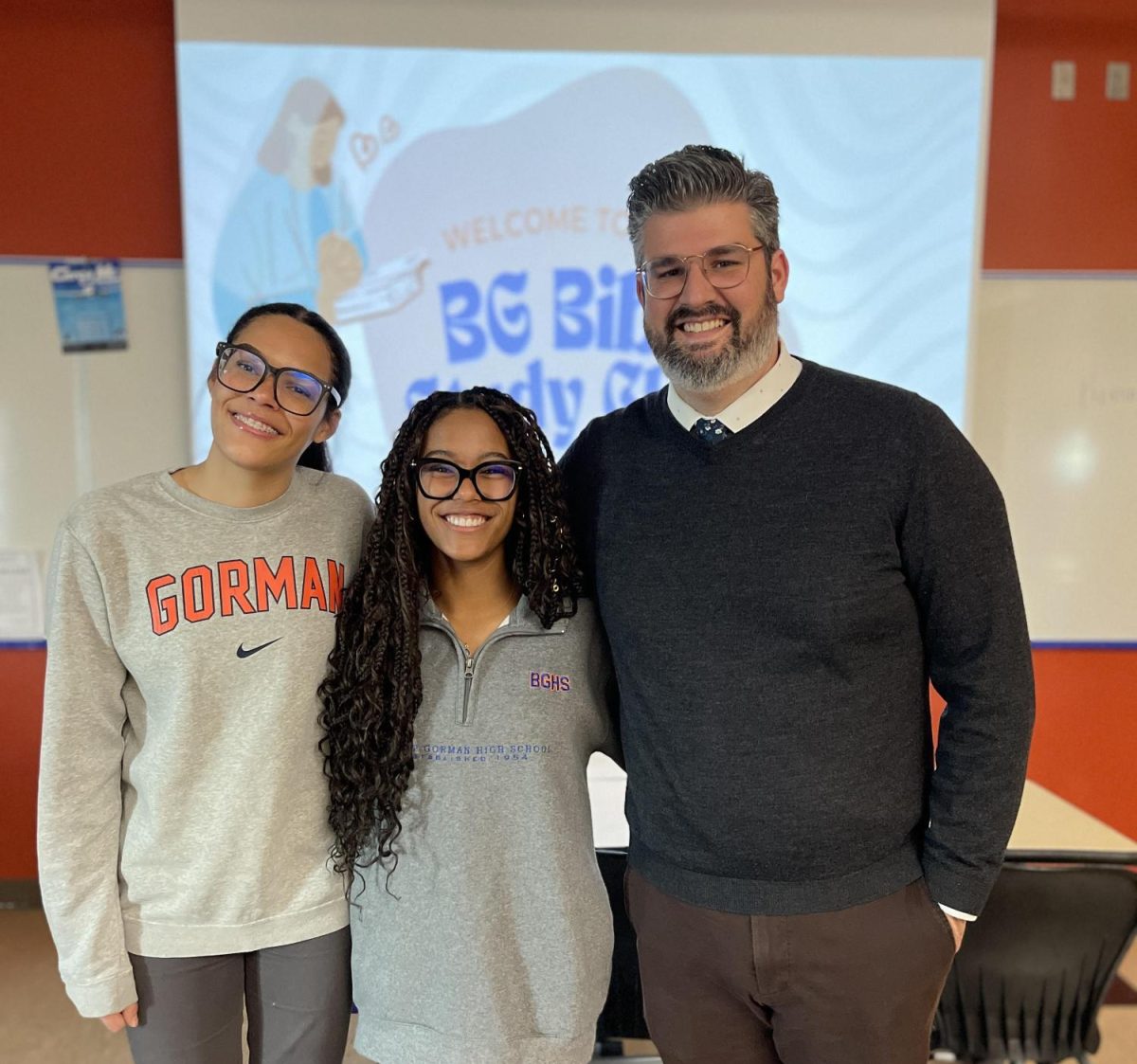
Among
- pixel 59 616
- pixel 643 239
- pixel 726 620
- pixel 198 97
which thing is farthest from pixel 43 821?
pixel 198 97

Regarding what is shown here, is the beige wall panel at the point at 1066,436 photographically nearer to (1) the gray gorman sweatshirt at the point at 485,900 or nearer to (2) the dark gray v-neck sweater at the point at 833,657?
(2) the dark gray v-neck sweater at the point at 833,657

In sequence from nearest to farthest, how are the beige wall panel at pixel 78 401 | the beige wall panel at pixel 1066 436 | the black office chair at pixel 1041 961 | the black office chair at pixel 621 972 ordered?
1. the black office chair at pixel 1041 961
2. the black office chair at pixel 621 972
3. the beige wall panel at pixel 78 401
4. the beige wall panel at pixel 1066 436

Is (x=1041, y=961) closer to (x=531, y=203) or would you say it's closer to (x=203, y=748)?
(x=203, y=748)

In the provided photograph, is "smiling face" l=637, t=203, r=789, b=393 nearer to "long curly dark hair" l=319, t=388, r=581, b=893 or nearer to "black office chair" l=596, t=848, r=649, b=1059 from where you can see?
"long curly dark hair" l=319, t=388, r=581, b=893

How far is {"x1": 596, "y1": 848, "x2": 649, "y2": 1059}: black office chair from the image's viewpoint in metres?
1.70

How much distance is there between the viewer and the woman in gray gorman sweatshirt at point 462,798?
3.74 feet

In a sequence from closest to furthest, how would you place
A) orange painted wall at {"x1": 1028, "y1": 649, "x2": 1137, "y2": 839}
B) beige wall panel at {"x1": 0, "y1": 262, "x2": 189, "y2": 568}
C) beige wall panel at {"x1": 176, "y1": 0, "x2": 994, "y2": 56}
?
beige wall panel at {"x1": 176, "y1": 0, "x2": 994, "y2": 56} → beige wall panel at {"x1": 0, "y1": 262, "x2": 189, "y2": 568} → orange painted wall at {"x1": 1028, "y1": 649, "x2": 1137, "y2": 839}

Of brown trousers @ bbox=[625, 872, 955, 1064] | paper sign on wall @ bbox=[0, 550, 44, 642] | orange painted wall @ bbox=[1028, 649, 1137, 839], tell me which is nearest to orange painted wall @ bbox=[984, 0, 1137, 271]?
orange painted wall @ bbox=[1028, 649, 1137, 839]

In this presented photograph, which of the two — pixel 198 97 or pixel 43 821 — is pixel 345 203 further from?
pixel 43 821

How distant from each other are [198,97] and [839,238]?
209cm

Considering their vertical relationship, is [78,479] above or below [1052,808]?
above

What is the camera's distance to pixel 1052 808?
1992mm

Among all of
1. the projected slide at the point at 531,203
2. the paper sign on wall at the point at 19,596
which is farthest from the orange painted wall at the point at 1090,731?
the paper sign on wall at the point at 19,596

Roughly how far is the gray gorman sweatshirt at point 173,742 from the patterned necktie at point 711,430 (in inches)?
25.0
